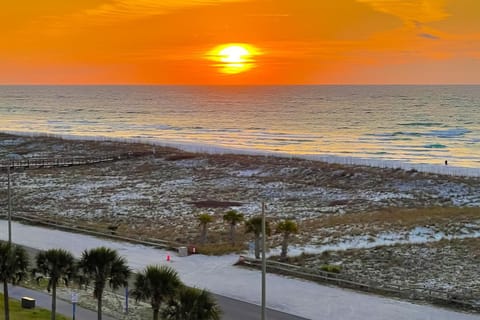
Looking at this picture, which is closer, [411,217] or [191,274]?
[191,274]

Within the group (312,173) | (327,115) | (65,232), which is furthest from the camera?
(327,115)

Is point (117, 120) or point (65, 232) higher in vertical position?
point (117, 120)

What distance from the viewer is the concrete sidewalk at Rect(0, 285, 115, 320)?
24.5 meters

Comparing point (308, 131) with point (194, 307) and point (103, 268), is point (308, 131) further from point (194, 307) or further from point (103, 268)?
Result: point (194, 307)

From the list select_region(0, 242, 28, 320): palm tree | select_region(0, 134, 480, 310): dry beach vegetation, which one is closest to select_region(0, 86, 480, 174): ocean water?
select_region(0, 134, 480, 310): dry beach vegetation

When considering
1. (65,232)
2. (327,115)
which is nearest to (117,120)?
(327,115)

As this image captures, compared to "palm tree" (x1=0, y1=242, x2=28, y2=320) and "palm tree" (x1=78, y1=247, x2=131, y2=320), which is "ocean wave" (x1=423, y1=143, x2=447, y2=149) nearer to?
"palm tree" (x1=78, y1=247, x2=131, y2=320)

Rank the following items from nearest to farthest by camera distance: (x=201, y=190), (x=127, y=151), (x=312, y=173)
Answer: (x=201, y=190) < (x=312, y=173) < (x=127, y=151)

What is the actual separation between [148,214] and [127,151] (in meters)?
39.3

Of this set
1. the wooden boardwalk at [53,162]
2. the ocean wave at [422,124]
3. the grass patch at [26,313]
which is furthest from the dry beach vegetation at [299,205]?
the ocean wave at [422,124]

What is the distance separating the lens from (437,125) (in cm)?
13150

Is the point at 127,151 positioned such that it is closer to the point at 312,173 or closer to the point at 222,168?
the point at 222,168

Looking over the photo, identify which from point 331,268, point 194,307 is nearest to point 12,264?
point 194,307

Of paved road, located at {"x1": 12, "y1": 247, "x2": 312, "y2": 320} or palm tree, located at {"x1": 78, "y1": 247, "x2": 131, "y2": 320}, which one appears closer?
palm tree, located at {"x1": 78, "y1": 247, "x2": 131, "y2": 320}
